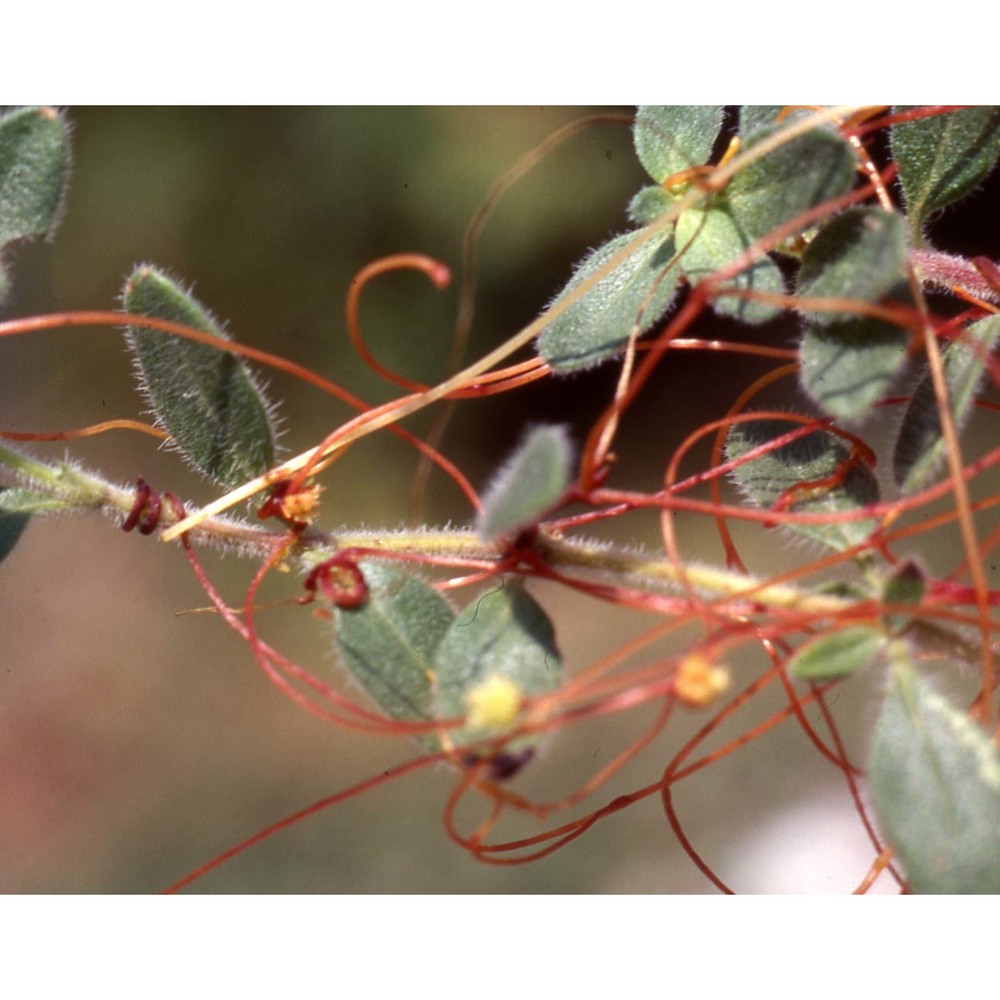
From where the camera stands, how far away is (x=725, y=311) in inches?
27.8

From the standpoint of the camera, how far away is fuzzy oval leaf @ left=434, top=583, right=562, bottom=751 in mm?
637

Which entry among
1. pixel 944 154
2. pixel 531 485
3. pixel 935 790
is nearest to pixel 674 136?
pixel 944 154

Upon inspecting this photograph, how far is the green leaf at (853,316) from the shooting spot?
24.5 inches

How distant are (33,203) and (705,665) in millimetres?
578

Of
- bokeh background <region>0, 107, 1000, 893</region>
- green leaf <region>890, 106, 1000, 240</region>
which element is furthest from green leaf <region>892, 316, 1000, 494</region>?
bokeh background <region>0, 107, 1000, 893</region>

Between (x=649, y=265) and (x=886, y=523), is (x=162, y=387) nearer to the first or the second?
(x=649, y=265)

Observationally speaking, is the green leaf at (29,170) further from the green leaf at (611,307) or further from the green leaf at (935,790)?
the green leaf at (935,790)

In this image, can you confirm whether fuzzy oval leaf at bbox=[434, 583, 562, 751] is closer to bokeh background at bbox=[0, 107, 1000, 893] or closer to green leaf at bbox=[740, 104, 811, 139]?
green leaf at bbox=[740, 104, 811, 139]

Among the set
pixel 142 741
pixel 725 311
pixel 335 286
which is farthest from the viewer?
pixel 142 741

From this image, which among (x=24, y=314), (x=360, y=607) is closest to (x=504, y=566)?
(x=360, y=607)

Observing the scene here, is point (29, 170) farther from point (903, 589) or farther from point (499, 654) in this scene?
point (903, 589)

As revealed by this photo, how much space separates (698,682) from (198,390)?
44 centimetres

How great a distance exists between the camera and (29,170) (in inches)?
30.9

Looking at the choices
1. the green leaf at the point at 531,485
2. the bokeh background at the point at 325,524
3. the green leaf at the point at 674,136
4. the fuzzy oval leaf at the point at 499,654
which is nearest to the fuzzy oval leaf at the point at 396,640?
the fuzzy oval leaf at the point at 499,654
